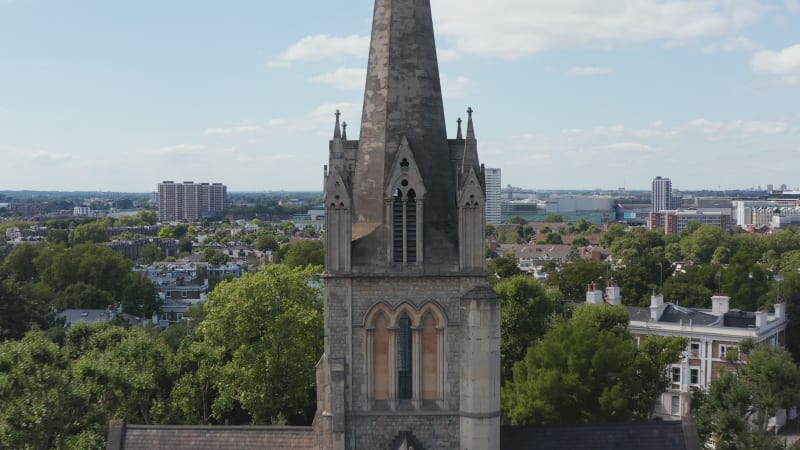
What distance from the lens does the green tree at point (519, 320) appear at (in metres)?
56.6

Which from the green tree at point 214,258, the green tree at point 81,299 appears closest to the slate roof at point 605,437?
the green tree at point 81,299

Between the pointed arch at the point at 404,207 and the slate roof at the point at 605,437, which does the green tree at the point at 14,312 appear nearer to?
the pointed arch at the point at 404,207

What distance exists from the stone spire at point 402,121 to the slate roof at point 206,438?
7.04 meters

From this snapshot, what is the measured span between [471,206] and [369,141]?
155 inches

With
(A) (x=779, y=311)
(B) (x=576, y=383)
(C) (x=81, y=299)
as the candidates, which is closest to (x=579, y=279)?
(A) (x=779, y=311)

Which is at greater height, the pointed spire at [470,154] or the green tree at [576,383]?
the pointed spire at [470,154]

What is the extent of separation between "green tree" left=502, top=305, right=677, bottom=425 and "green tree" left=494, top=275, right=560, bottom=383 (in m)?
9.39

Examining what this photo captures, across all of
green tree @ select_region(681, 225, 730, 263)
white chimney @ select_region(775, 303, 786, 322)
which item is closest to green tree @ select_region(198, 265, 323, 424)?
white chimney @ select_region(775, 303, 786, 322)

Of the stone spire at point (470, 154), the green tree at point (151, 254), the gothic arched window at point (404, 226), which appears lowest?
the green tree at point (151, 254)

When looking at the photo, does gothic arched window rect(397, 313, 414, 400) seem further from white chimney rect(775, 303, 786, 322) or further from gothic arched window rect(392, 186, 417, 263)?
white chimney rect(775, 303, 786, 322)

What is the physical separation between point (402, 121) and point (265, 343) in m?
29.0

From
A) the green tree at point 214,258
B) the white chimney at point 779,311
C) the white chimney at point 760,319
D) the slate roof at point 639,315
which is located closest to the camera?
the white chimney at point 760,319

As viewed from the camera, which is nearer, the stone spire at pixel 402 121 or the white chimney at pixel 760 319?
the stone spire at pixel 402 121

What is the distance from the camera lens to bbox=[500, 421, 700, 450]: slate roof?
2531 cm
